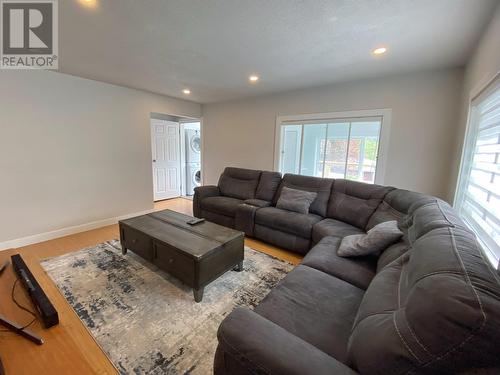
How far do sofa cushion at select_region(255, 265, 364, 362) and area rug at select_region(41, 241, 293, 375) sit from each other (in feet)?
2.03

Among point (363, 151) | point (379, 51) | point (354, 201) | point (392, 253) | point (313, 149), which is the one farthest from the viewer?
point (313, 149)

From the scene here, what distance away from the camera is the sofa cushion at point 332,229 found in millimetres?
2449

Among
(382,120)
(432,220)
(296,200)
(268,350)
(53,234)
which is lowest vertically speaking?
(53,234)

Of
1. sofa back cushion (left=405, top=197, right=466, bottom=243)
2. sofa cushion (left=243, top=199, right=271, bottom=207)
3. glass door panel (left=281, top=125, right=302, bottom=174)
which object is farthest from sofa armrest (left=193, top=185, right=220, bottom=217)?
sofa back cushion (left=405, top=197, right=466, bottom=243)

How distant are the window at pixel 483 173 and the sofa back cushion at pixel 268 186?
2.24m

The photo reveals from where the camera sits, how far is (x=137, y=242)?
7.90 feet

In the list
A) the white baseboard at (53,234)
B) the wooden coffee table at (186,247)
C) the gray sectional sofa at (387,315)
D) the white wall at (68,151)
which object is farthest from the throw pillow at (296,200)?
the white baseboard at (53,234)

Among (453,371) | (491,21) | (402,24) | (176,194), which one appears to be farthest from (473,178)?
(176,194)

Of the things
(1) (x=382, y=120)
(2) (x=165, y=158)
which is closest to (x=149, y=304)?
(1) (x=382, y=120)

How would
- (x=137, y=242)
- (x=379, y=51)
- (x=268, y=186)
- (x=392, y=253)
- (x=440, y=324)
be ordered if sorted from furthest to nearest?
(x=268, y=186)
(x=137, y=242)
(x=379, y=51)
(x=392, y=253)
(x=440, y=324)

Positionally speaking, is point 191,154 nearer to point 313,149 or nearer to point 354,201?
point 313,149

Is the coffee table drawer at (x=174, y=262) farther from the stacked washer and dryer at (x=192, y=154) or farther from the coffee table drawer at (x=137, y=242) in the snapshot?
the stacked washer and dryer at (x=192, y=154)

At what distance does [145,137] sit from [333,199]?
3.51m

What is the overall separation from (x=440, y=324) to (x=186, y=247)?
1.78 m
